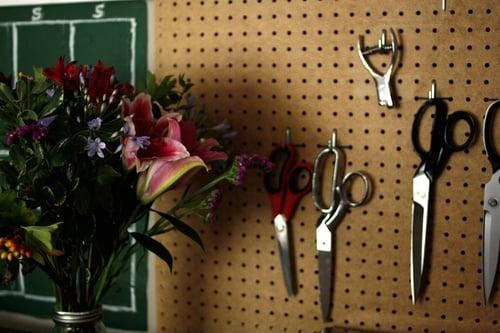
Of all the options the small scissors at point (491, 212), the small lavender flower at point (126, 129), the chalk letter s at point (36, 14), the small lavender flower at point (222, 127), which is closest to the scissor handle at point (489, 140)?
the small scissors at point (491, 212)

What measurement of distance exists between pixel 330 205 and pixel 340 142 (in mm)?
102

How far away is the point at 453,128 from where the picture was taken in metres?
1.07

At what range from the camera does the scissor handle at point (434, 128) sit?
107 cm

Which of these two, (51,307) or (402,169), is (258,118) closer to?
(402,169)

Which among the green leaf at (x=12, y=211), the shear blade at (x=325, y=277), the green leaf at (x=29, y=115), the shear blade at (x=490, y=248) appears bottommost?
the shear blade at (x=325, y=277)

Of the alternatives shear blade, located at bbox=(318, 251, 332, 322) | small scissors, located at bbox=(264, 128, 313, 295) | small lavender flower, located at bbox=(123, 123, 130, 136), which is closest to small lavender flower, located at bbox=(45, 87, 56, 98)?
small lavender flower, located at bbox=(123, 123, 130, 136)

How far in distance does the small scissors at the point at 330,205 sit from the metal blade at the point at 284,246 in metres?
0.05

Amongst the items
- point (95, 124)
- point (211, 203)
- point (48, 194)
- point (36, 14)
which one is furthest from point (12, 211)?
point (36, 14)

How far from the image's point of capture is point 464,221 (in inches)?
42.5

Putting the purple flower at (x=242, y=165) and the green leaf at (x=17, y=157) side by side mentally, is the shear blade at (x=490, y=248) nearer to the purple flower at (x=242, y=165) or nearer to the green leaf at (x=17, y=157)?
the purple flower at (x=242, y=165)

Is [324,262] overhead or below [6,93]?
below

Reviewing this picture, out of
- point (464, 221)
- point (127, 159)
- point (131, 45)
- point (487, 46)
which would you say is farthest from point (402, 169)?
point (131, 45)

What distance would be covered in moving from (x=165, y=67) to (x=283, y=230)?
0.35 m

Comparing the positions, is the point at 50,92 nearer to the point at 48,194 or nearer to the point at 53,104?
the point at 53,104
